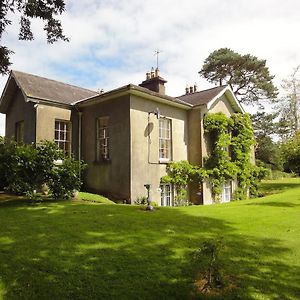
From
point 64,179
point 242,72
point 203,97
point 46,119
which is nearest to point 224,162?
point 203,97

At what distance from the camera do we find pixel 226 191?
801 inches

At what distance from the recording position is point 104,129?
17.1 m

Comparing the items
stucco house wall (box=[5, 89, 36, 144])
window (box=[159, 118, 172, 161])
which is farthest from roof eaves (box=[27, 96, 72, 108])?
window (box=[159, 118, 172, 161])

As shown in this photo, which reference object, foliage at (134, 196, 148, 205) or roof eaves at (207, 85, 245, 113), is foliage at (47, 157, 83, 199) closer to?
foliage at (134, 196, 148, 205)

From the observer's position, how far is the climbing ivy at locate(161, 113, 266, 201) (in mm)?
17750

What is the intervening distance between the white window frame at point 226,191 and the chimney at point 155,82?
7023 millimetres

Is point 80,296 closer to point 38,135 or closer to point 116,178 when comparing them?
point 116,178

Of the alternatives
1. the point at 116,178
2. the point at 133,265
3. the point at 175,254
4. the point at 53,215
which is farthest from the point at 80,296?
the point at 116,178

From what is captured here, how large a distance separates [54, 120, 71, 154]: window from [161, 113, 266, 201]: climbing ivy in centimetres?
562

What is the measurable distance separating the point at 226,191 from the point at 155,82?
8226 mm

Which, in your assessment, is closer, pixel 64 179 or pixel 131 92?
pixel 64 179

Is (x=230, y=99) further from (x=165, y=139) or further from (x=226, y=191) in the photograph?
(x=165, y=139)

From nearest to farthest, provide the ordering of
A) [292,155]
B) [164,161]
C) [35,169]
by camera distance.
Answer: [35,169]
[164,161]
[292,155]

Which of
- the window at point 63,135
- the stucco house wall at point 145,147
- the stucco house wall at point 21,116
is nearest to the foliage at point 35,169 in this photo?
the stucco house wall at point 145,147
